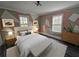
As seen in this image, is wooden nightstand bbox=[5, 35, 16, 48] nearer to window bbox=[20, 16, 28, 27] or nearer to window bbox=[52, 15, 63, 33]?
window bbox=[20, 16, 28, 27]

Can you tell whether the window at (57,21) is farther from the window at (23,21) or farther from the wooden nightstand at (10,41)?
the wooden nightstand at (10,41)

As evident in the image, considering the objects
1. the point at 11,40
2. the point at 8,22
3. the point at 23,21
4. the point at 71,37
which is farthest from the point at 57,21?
the point at 11,40

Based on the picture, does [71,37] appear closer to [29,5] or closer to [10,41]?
[29,5]

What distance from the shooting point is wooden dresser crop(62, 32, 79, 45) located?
6.72 feet

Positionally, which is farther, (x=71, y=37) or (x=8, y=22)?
(x=71, y=37)

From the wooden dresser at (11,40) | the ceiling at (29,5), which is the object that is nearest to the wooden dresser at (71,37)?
the ceiling at (29,5)

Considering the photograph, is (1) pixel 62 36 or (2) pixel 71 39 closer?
(2) pixel 71 39

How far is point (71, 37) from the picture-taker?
217 centimetres

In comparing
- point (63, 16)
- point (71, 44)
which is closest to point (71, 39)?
point (71, 44)

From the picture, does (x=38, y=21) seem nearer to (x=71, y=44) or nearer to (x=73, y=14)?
(x=73, y=14)

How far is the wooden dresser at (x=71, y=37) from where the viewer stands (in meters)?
2.05

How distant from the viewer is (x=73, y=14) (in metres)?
2.11

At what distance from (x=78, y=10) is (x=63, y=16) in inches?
17.6

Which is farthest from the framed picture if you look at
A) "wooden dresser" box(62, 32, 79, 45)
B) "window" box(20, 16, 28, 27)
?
"wooden dresser" box(62, 32, 79, 45)
